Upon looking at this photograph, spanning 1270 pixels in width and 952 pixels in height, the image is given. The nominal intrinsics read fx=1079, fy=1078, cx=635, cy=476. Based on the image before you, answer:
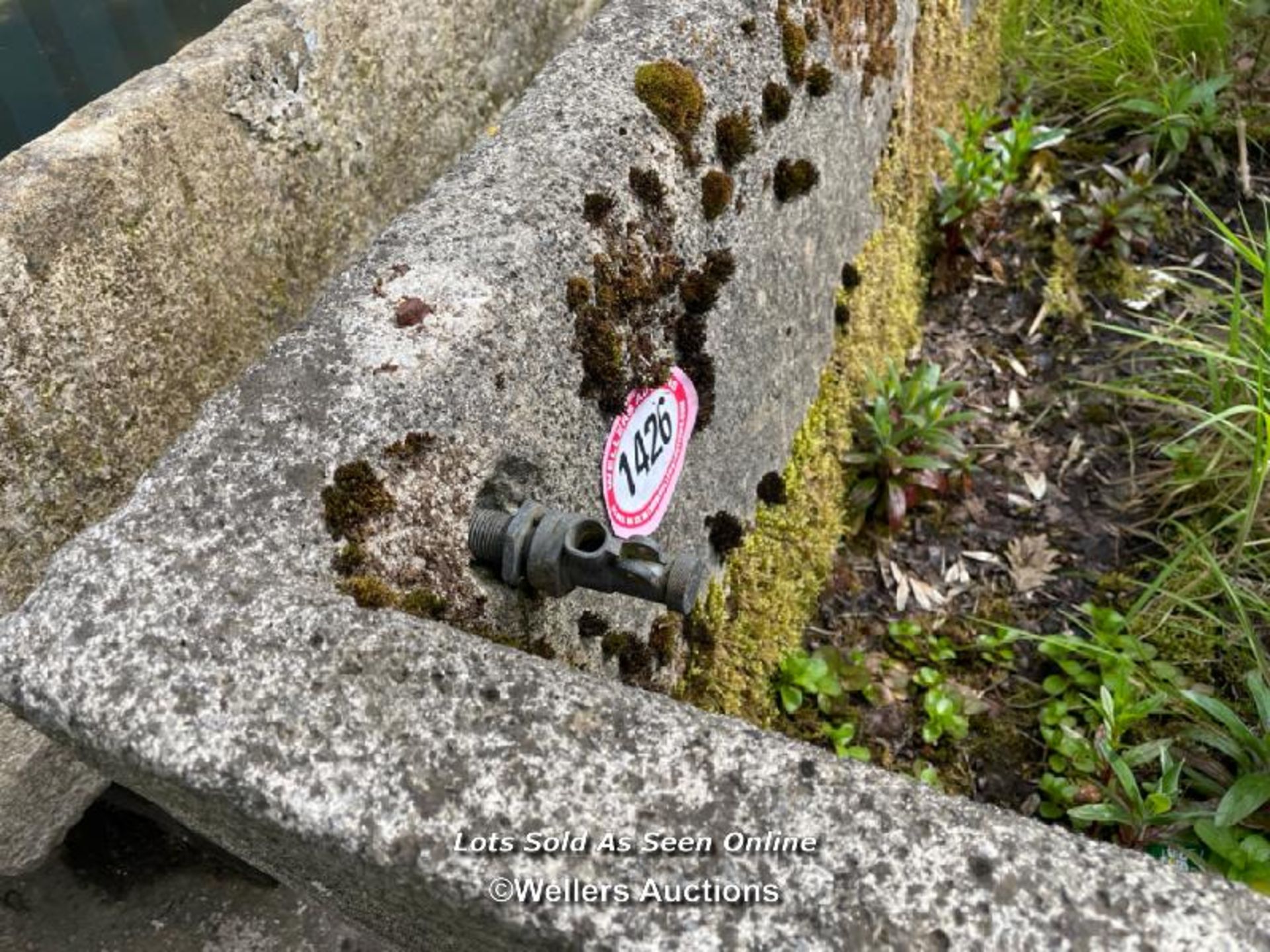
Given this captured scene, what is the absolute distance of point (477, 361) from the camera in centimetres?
145

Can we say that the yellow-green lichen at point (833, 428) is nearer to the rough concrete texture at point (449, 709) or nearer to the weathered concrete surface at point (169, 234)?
the rough concrete texture at point (449, 709)

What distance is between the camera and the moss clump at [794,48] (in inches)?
87.1

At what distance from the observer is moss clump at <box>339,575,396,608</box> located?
3.90ft

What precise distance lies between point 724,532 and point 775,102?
0.88 meters

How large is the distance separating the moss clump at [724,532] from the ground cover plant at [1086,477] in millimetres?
432

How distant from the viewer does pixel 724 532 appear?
2275mm

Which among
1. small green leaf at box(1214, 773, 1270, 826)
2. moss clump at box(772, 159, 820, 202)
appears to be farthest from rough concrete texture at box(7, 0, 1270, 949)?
small green leaf at box(1214, 773, 1270, 826)

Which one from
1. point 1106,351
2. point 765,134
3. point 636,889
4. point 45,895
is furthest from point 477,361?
point 1106,351

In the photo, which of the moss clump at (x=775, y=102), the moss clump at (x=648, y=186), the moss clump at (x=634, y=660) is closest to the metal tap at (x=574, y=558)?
the moss clump at (x=634, y=660)

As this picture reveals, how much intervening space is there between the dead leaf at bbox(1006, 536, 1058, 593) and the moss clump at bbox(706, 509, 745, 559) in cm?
105

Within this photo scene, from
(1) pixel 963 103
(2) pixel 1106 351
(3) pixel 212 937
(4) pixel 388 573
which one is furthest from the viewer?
(1) pixel 963 103

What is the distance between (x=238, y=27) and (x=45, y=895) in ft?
5.91

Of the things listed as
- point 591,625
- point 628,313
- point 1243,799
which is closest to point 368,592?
point 591,625

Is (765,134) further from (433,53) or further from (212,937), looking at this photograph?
(212,937)
